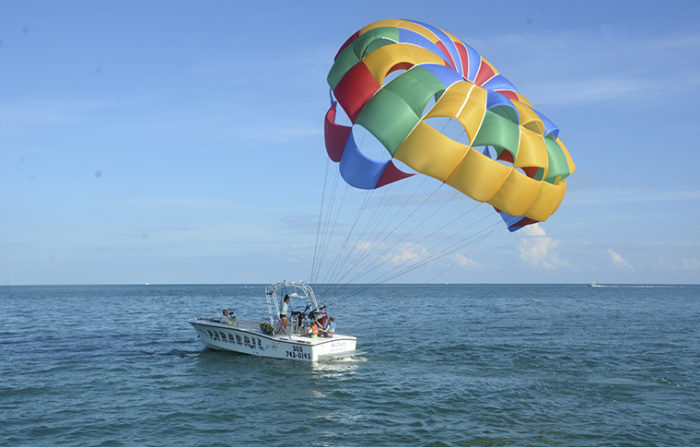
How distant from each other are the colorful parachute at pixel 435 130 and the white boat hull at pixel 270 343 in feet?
20.8

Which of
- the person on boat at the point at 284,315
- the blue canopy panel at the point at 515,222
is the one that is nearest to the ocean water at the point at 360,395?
the person on boat at the point at 284,315

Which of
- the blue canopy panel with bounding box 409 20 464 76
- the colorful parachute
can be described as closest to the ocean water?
A: the colorful parachute

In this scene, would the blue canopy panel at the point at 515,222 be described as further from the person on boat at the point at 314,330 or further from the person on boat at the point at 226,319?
the person on boat at the point at 226,319

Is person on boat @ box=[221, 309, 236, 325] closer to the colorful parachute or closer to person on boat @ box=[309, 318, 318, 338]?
person on boat @ box=[309, 318, 318, 338]

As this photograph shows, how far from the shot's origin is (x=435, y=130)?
39.0 ft

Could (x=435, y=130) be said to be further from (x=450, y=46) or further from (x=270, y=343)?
(x=270, y=343)

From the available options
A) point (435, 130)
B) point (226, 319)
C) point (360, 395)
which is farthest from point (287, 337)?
point (435, 130)

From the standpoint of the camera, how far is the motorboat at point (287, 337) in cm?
1703

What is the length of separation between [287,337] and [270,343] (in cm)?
70

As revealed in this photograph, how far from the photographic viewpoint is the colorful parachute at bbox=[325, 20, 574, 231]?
11.9 m

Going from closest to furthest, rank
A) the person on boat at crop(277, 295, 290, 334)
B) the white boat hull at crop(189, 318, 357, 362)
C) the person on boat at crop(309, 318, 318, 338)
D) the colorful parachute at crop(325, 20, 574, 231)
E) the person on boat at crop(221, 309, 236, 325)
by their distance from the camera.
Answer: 1. the colorful parachute at crop(325, 20, 574, 231)
2. the white boat hull at crop(189, 318, 357, 362)
3. the person on boat at crop(309, 318, 318, 338)
4. the person on boat at crop(277, 295, 290, 334)
5. the person on boat at crop(221, 309, 236, 325)

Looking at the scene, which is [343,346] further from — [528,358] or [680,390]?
[680,390]

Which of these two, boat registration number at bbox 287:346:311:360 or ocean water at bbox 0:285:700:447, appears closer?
ocean water at bbox 0:285:700:447

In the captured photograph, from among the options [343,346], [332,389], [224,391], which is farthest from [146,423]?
[343,346]
